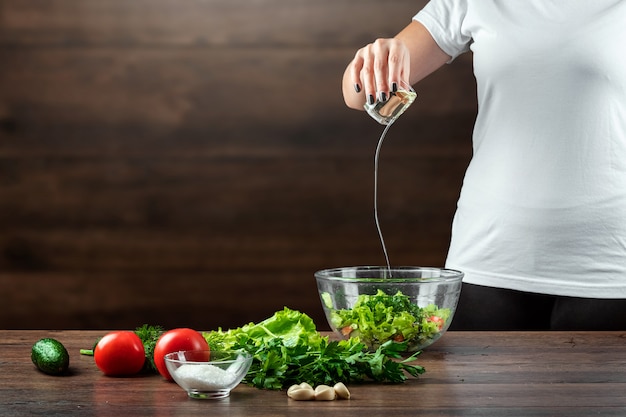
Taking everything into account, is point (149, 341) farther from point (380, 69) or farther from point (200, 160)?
point (200, 160)

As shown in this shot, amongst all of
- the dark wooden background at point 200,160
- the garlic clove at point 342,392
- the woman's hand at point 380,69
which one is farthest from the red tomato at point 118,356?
the dark wooden background at point 200,160

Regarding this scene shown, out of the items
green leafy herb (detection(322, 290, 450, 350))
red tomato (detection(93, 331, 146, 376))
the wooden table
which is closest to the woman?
the wooden table

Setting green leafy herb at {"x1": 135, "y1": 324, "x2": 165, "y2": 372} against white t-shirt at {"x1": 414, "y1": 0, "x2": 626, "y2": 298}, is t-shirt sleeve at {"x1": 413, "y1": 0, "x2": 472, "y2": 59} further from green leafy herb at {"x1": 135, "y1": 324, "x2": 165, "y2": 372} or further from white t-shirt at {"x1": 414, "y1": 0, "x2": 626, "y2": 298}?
green leafy herb at {"x1": 135, "y1": 324, "x2": 165, "y2": 372}

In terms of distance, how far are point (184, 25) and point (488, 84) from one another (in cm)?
146

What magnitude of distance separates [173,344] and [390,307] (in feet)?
1.13

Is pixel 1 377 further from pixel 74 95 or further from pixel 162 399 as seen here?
pixel 74 95

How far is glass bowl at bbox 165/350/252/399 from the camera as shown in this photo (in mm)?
1134

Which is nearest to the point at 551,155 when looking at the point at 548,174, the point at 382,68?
the point at 548,174

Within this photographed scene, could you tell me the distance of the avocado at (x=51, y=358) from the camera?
1269 millimetres

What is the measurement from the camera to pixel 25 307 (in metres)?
3.04

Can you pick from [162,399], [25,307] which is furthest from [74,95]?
[162,399]

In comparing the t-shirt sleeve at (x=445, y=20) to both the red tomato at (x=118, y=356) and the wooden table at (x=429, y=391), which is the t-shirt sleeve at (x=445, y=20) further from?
the red tomato at (x=118, y=356)

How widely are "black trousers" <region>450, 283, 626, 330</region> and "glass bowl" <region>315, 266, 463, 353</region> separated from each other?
284 mm

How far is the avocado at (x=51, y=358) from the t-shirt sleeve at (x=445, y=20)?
3.43ft
